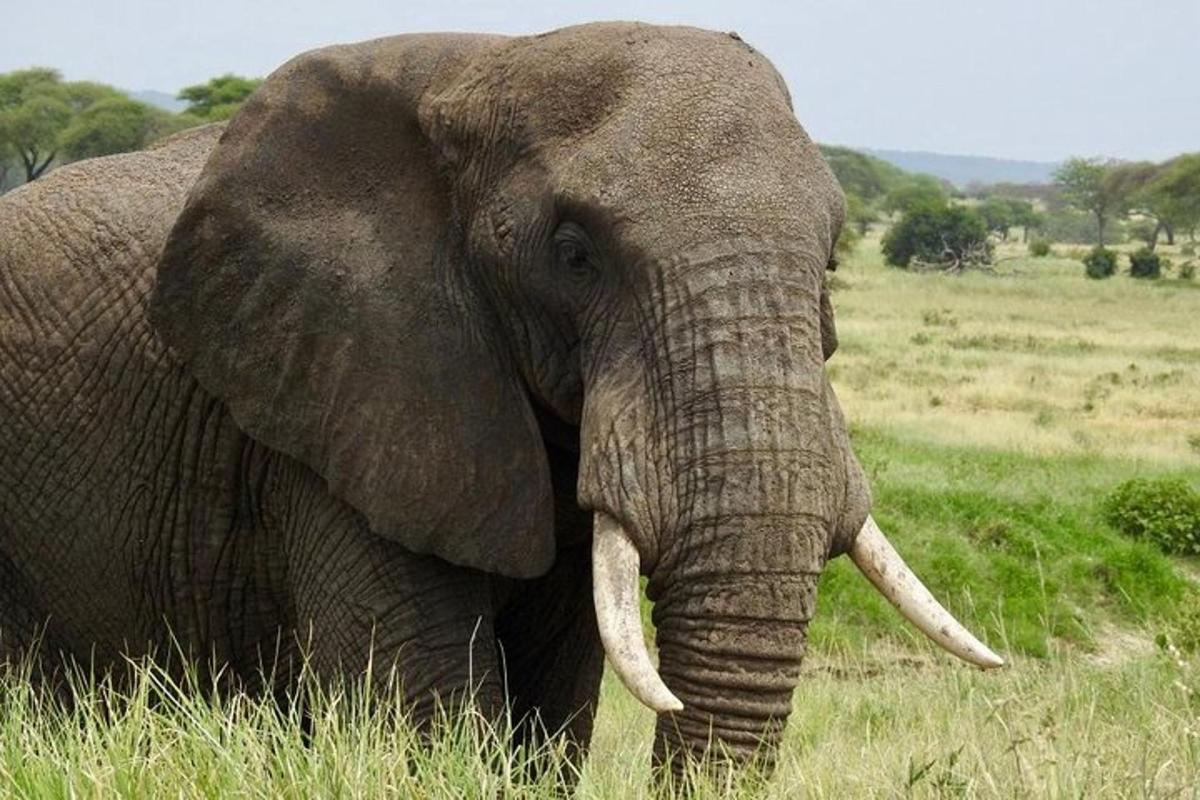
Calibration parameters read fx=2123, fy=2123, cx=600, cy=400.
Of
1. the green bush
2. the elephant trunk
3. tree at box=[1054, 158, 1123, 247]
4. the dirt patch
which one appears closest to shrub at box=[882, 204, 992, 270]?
tree at box=[1054, 158, 1123, 247]

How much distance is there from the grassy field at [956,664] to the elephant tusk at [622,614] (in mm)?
349

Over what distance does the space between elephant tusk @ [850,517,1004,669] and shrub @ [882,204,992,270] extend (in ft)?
193

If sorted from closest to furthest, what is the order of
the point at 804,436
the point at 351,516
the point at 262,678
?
the point at 804,436 < the point at 351,516 < the point at 262,678

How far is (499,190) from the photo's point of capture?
486cm

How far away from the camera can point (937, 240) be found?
64.4 m

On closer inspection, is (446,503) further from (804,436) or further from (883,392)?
(883,392)

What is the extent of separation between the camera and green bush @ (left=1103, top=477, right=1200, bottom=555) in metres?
14.2

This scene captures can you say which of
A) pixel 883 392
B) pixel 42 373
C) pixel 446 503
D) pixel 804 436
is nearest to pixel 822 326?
pixel 804 436

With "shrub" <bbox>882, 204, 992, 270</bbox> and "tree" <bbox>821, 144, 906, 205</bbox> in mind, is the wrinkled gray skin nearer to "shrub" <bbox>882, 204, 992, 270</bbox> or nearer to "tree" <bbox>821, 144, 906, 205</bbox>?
"shrub" <bbox>882, 204, 992, 270</bbox>

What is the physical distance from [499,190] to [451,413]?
539 mm

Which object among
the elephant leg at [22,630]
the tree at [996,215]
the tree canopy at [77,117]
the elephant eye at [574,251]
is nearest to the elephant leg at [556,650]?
the elephant eye at [574,251]

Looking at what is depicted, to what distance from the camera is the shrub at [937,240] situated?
6362cm

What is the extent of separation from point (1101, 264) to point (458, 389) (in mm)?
55748

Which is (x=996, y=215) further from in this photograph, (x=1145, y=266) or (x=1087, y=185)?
(x=1145, y=266)
